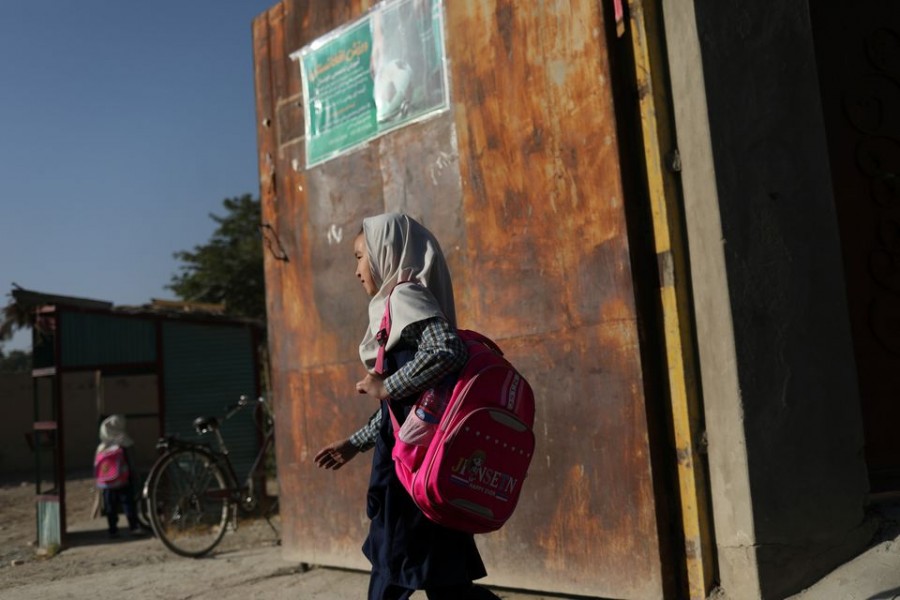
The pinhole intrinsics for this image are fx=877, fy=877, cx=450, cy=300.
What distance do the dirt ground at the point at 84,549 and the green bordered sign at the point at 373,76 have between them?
3.40m

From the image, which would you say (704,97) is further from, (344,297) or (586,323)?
(344,297)

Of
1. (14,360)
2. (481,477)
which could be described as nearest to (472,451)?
(481,477)

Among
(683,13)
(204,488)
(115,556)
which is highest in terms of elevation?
(683,13)

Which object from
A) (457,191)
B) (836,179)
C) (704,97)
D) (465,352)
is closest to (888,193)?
(836,179)

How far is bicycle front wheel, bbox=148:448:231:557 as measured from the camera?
262 inches

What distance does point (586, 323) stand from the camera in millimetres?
3742

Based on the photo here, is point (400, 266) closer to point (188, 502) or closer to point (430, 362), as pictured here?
point (430, 362)

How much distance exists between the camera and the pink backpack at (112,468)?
9.41 metres

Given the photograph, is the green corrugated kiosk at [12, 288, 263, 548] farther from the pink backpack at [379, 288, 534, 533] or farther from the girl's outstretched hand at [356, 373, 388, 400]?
the pink backpack at [379, 288, 534, 533]

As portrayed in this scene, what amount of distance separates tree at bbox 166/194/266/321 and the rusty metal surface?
1862 cm

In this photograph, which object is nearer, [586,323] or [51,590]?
[586,323]

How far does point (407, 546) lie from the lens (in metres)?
2.64

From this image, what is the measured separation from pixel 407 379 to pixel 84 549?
21.9 feet

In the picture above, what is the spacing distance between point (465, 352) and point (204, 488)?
200 inches
